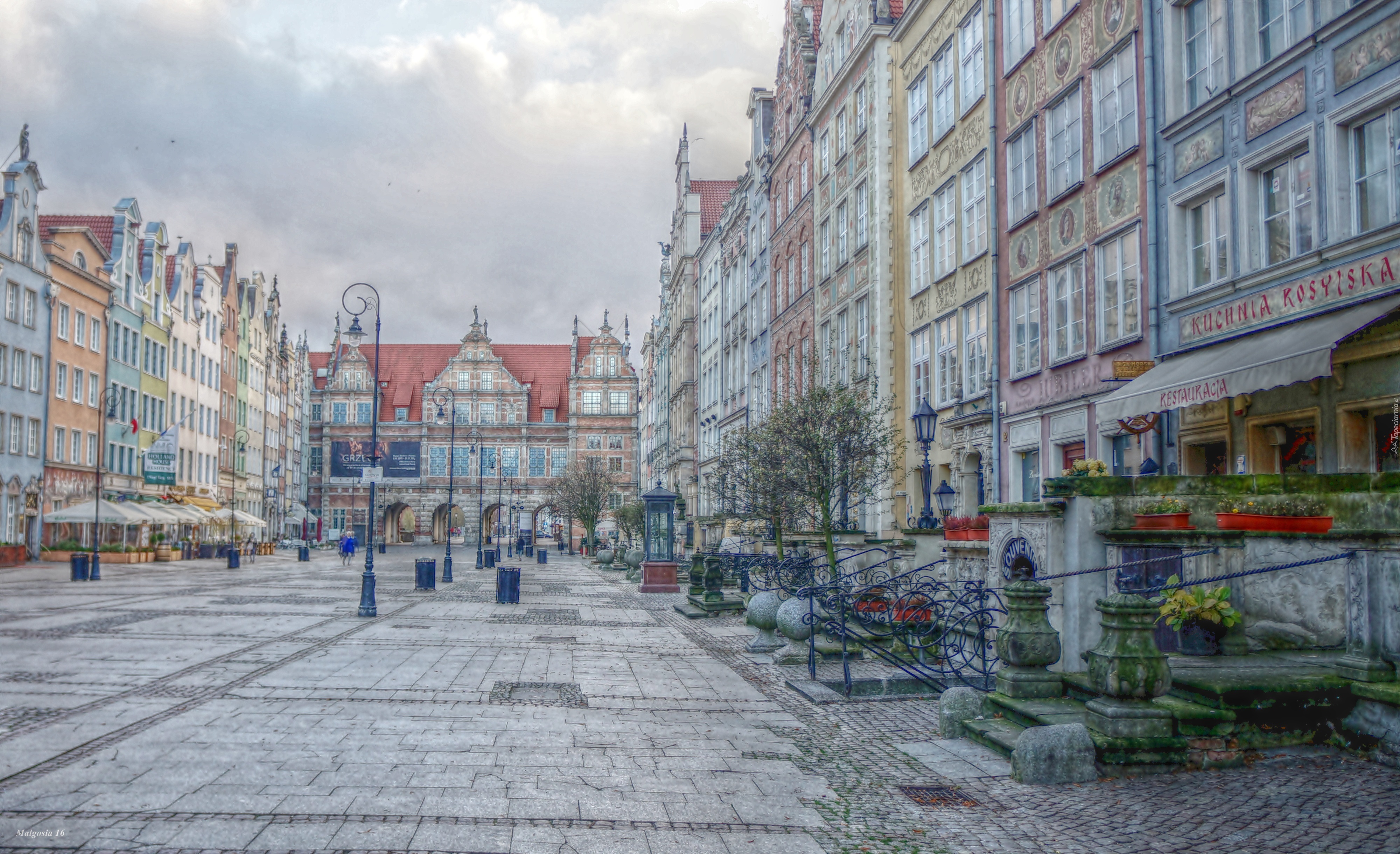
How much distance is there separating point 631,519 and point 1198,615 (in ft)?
158

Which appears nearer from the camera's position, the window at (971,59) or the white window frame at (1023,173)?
the white window frame at (1023,173)

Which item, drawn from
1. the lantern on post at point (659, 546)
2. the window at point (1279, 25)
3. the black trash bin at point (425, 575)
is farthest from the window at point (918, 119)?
the black trash bin at point (425, 575)

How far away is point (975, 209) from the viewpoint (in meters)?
24.5

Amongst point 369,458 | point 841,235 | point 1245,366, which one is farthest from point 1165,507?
point 369,458

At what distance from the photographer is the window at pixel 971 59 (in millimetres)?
24250

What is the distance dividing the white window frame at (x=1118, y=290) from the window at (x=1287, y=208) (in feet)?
9.40

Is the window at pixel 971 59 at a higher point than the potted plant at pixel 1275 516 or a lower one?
higher

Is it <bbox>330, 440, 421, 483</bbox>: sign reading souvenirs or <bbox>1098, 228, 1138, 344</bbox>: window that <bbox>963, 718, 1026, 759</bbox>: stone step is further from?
<bbox>330, 440, 421, 483</bbox>: sign reading souvenirs

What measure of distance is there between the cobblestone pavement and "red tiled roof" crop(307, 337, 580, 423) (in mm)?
84681

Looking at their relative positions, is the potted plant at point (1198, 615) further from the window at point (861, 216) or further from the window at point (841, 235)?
the window at point (841, 235)

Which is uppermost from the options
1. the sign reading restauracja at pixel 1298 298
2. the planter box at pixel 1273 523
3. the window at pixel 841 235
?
the window at pixel 841 235

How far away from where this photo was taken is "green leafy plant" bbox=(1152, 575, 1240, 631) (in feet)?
28.5

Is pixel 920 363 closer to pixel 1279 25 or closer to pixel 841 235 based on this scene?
pixel 841 235

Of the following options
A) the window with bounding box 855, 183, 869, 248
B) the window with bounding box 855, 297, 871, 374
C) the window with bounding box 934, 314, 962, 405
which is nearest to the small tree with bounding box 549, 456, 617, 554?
the window with bounding box 855, 297, 871, 374
